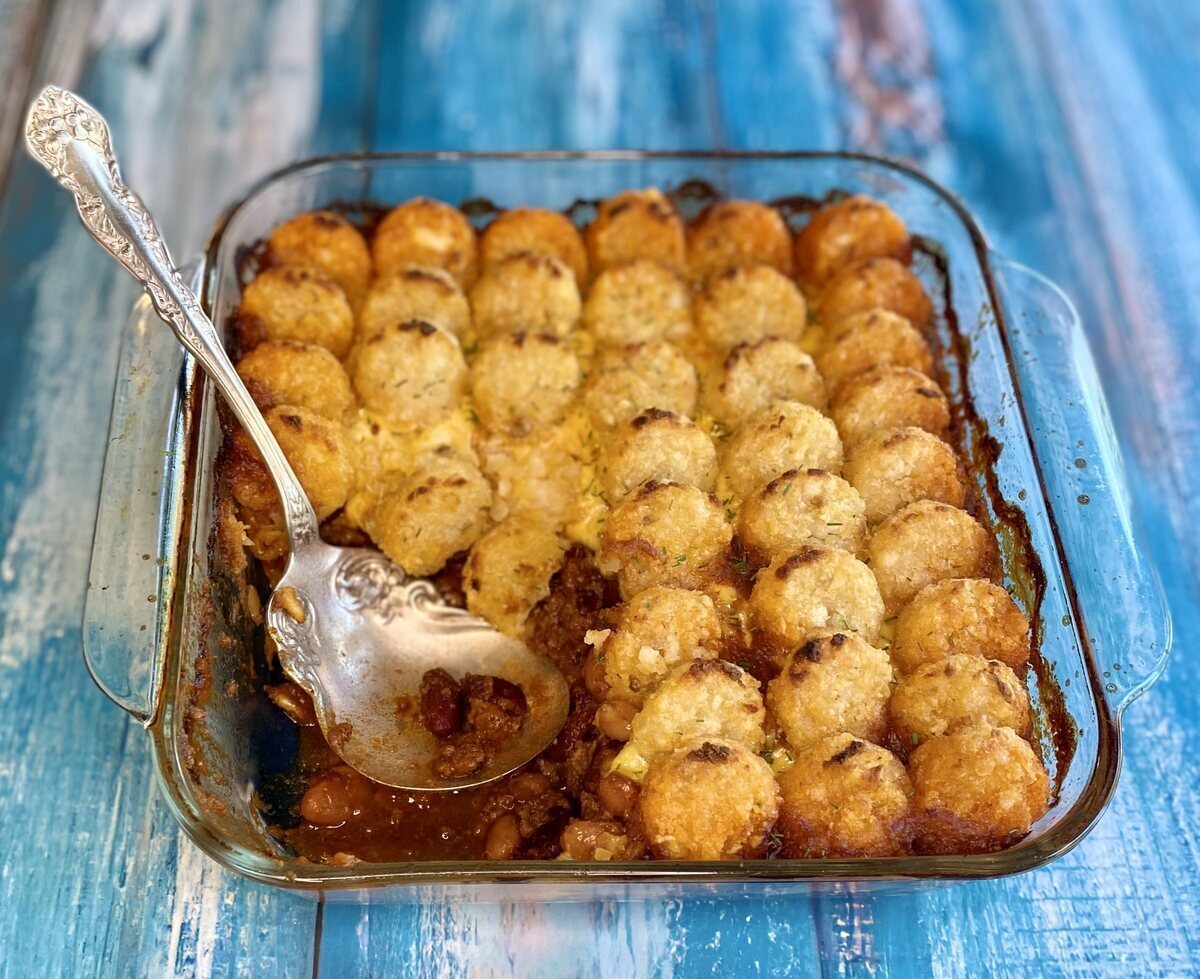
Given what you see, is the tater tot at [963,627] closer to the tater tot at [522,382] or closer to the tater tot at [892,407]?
the tater tot at [892,407]

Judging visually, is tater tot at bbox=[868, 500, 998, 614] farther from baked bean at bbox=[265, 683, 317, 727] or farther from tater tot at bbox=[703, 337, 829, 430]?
baked bean at bbox=[265, 683, 317, 727]

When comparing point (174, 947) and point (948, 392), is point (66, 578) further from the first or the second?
point (948, 392)

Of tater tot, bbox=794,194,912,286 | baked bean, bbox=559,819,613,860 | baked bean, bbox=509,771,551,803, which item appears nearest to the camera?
baked bean, bbox=559,819,613,860

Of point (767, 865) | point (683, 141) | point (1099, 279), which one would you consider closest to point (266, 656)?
point (767, 865)

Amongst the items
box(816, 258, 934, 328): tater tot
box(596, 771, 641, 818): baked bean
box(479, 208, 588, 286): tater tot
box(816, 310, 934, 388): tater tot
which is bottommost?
box(596, 771, 641, 818): baked bean

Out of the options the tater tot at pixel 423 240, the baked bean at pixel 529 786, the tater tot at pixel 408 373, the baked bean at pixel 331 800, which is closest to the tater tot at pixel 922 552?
the baked bean at pixel 529 786

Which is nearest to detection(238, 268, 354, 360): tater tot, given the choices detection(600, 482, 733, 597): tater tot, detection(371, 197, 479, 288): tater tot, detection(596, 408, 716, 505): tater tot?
detection(371, 197, 479, 288): tater tot
